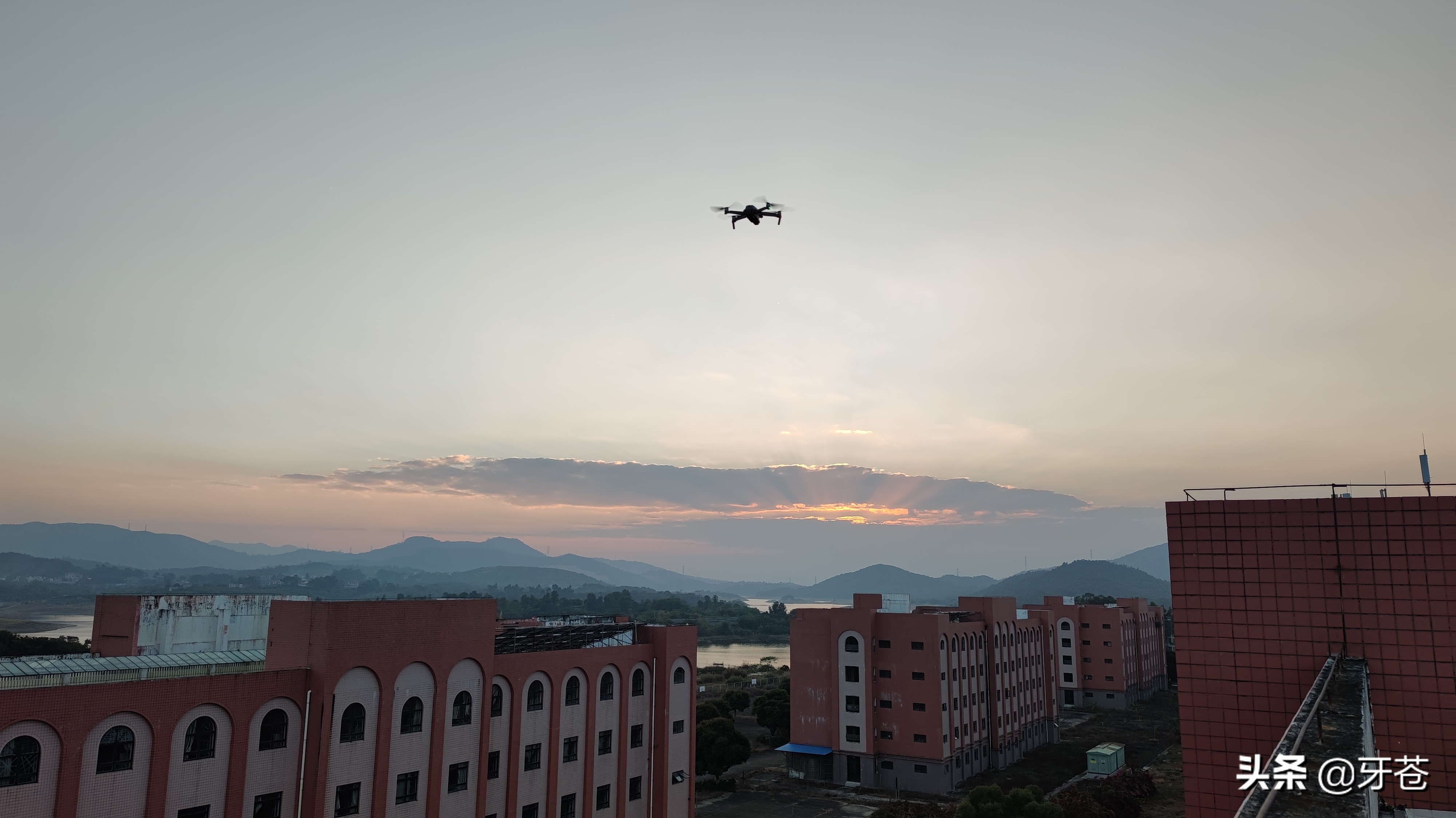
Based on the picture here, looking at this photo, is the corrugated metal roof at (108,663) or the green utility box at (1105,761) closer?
the corrugated metal roof at (108,663)

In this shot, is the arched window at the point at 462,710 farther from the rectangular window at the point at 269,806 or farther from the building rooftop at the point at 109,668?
Answer: the building rooftop at the point at 109,668

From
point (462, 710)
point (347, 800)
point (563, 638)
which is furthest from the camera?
point (563, 638)

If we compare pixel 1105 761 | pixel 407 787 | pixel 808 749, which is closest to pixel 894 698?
pixel 808 749

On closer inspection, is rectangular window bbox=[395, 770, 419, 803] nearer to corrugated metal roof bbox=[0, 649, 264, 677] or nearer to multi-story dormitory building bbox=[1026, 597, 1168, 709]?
corrugated metal roof bbox=[0, 649, 264, 677]

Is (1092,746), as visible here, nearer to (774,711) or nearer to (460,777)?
(774,711)

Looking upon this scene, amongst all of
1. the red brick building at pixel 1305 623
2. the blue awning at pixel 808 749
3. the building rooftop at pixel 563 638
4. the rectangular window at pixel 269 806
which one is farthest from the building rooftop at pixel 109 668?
the blue awning at pixel 808 749

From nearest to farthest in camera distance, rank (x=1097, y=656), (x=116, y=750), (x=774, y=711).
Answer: (x=116, y=750) < (x=774, y=711) < (x=1097, y=656)

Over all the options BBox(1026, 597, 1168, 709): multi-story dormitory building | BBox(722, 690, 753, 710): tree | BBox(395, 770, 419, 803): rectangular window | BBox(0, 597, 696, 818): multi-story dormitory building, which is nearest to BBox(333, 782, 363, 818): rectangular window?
BBox(0, 597, 696, 818): multi-story dormitory building
